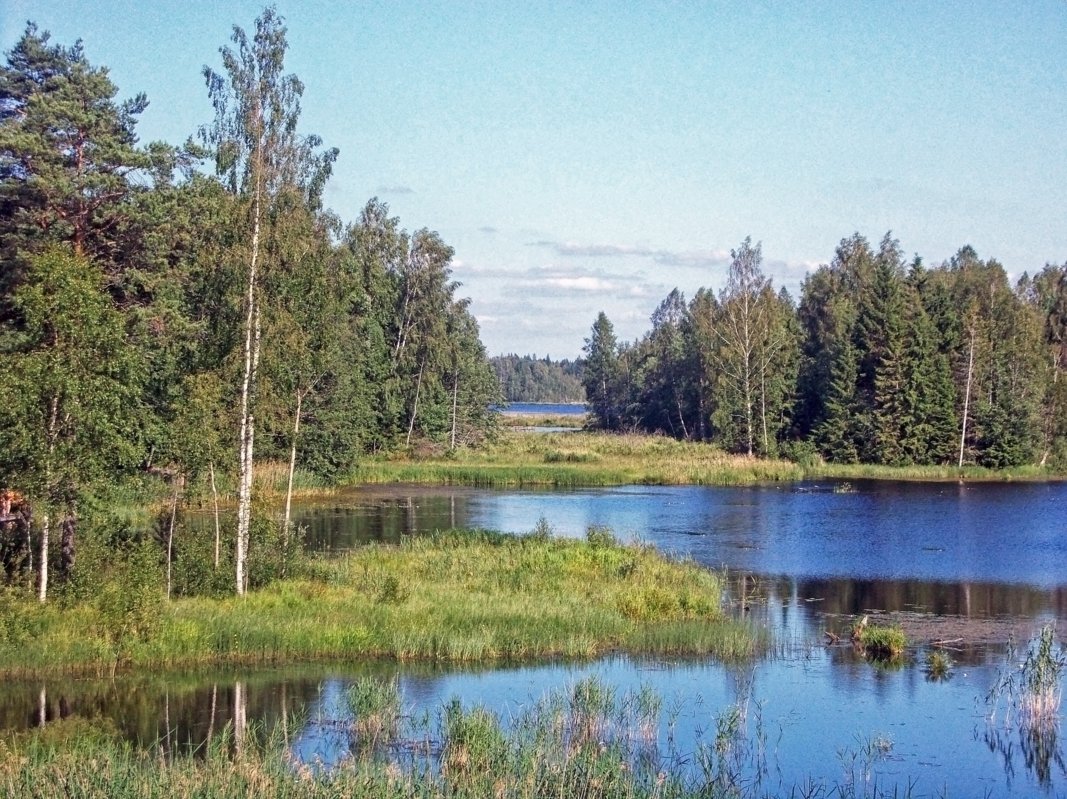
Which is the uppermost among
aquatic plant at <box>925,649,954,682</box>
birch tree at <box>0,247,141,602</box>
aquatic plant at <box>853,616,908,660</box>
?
birch tree at <box>0,247,141,602</box>

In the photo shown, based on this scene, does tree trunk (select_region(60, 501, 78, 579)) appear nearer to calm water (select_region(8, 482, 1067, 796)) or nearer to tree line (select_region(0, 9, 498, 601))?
tree line (select_region(0, 9, 498, 601))

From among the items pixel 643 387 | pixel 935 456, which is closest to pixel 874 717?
pixel 935 456

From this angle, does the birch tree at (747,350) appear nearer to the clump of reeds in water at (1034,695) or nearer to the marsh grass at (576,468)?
the marsh grass at (576,468)

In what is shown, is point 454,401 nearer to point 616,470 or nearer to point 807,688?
point 616,470

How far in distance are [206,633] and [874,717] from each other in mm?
12183

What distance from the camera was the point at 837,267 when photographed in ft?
317

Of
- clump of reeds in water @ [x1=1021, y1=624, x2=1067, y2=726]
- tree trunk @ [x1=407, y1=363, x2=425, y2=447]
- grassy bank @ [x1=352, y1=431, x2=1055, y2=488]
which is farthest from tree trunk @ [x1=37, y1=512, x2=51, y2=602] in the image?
tree trunk @ [x1=407, y1=363, x2=425, y2=447]

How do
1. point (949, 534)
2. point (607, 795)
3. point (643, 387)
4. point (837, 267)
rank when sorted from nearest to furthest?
point (607, 795) < point (949, 534) < point (837, 267) < point (643, 387)

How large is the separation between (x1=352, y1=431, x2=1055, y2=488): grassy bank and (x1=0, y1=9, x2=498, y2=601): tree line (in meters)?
33.4

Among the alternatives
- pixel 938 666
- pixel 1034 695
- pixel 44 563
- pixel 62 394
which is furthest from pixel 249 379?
pixel 1034 695

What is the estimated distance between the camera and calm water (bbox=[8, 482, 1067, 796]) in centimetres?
1623

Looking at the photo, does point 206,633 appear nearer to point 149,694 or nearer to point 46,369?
point 149,694

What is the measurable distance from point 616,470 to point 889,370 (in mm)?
19785

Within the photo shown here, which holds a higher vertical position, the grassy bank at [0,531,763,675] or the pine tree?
the pine tree
